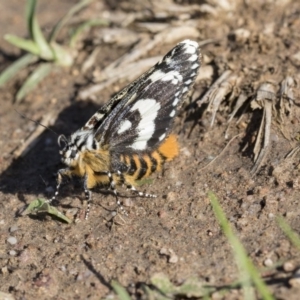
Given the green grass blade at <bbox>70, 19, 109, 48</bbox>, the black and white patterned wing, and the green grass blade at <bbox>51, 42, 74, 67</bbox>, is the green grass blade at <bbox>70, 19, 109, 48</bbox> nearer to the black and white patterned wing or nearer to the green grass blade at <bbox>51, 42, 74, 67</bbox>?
the green grass blade at <bbox>51, 42, 74, 67</bbox>

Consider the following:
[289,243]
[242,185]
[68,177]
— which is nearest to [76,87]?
[68,177]

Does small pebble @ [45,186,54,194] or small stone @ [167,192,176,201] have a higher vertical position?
small pebble @ [45,186,54,194]

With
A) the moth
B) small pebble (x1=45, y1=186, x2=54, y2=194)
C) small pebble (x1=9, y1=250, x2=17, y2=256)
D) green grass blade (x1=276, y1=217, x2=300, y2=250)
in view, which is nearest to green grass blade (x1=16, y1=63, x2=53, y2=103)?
small pebble (x1=45, y1=186, x2=54, y2=194)

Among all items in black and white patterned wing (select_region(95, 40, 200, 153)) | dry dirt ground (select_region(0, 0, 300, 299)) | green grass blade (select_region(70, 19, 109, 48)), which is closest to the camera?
dry dirt ground (select_region(0, 0, 300, 299))

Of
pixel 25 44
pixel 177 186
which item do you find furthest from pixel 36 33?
pixel 177 186

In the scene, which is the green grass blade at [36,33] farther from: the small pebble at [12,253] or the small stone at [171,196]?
→ the small pebble at [12,253]

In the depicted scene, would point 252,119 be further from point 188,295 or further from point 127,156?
point 188,295
